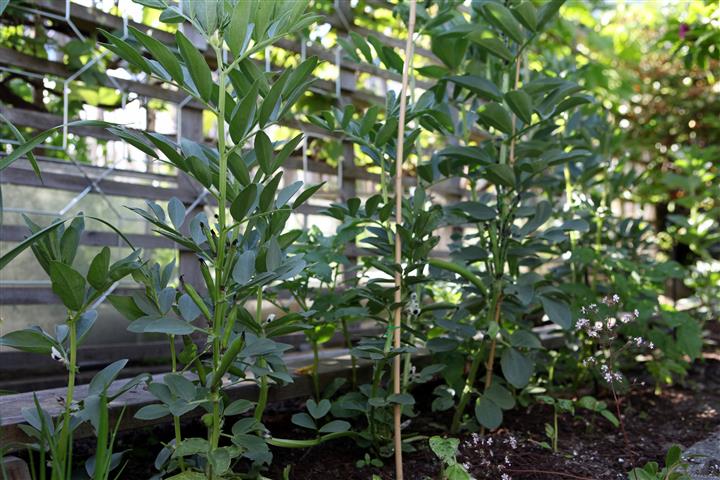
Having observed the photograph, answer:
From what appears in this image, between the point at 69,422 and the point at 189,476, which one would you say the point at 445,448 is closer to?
the point at 189,476

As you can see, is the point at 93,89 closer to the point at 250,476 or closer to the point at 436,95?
the point at 436,95

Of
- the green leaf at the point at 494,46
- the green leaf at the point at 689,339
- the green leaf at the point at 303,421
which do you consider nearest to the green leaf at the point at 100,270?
the green leaf at the point at 303,421

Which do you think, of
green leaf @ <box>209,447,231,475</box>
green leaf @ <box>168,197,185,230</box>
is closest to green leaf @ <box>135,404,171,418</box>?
green leaf @ <box>209,447,231,475</box>

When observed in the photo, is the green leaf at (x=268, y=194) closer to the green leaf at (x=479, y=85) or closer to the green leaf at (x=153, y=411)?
the green leaf at (x=153, y=411)

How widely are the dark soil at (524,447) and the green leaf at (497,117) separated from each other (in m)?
0.80

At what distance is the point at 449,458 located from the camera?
4.72 feet

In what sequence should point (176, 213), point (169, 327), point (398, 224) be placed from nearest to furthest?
point (169, 327) → point (176, 213) → point (398, 224)

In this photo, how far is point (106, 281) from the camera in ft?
4.02

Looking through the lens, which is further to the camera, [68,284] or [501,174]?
[501,174]

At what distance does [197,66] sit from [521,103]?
86 cm

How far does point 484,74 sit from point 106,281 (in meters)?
1.42

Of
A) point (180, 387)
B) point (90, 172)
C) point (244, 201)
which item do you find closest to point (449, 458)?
point (180, 387)

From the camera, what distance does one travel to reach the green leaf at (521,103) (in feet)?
5.48

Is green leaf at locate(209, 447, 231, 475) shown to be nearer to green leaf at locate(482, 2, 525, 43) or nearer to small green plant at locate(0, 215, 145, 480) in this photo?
small green plant at locate(0, 215, 145, 480)
